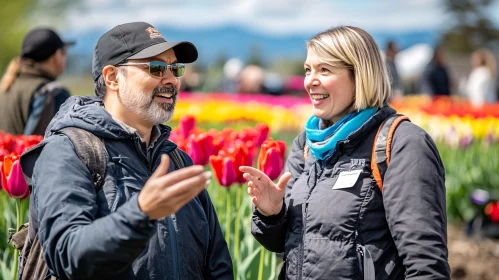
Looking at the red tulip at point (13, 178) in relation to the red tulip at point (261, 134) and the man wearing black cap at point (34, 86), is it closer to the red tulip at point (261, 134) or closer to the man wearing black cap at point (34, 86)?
the man wearing black cap at point (34, 86)

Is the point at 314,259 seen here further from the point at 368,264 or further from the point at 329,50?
the point at 329,50

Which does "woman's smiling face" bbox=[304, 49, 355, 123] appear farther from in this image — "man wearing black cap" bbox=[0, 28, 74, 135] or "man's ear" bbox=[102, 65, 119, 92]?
"man wearing black cap" bbox=[0, 28, 74, 135]

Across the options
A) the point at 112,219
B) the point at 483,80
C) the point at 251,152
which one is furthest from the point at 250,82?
the point at 112,219

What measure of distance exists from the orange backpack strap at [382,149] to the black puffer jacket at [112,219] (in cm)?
61

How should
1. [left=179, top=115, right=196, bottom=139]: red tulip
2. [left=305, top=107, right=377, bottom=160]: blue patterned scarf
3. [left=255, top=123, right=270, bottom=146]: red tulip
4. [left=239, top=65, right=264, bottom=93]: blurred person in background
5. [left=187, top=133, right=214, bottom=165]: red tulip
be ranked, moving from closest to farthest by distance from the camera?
[left=305, top=107, right=377, bottom=160]: blue patterned scarf < [left=187, top=133, right=214, bottom=165]: red tulip < [left=255, top=123, right=270, bottom=146]: red tulip < [left=179, top=115, right=196, bottom=139]: red tulip < [left=239, top=65, right=264, bottom=93]: blurred person in background

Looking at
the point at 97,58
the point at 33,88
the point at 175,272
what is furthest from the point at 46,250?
the point at 33,88

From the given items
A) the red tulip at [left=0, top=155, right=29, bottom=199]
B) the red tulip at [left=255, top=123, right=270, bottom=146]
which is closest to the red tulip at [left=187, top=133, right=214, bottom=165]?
the red tulip at [left=255, top=123, right=270, bottom=146]

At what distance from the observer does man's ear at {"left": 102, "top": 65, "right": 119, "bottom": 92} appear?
2.59 m

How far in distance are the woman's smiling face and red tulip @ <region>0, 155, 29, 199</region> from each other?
139 cm

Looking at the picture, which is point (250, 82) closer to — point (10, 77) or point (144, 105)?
point (10, 77)

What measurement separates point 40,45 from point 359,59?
334 centimetres

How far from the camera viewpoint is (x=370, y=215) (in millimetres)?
2539

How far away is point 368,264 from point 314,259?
0.64 ft

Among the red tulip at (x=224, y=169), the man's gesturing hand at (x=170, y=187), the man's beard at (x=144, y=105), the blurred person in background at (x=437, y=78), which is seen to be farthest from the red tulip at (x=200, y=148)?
the blurred person in background at (x=437, y=78)
